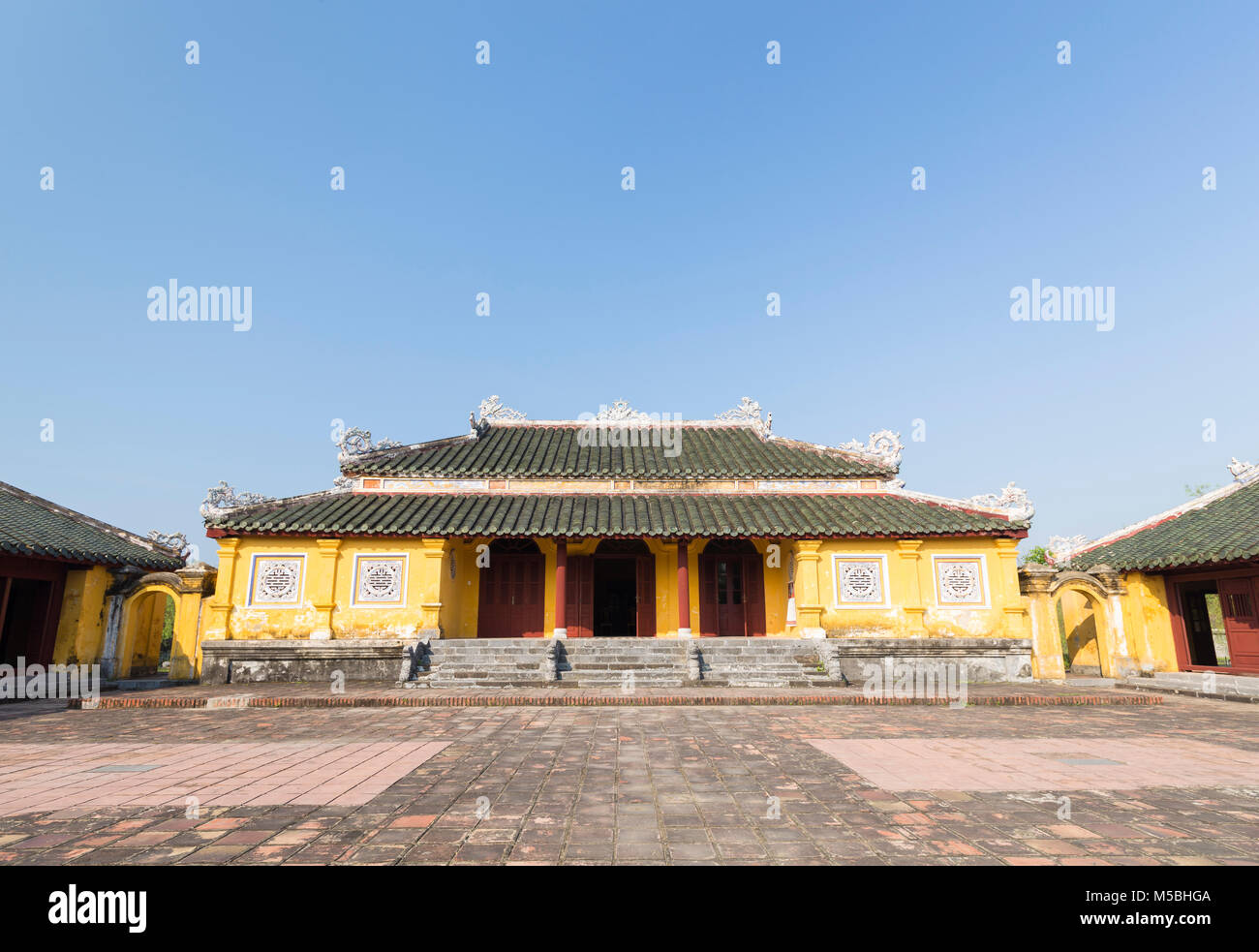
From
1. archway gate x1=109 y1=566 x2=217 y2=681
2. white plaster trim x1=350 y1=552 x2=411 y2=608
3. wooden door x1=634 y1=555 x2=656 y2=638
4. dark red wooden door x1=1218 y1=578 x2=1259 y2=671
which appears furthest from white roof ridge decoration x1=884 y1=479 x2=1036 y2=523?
archway gate x1=109 y1=566 x2=217 y2=681

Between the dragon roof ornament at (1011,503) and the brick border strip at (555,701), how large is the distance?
16.5 feet

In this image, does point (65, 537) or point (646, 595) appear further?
point (646, 595)

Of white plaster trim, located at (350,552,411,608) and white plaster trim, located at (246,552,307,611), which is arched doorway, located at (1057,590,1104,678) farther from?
white plaster trim, located at (246,552,307,611)

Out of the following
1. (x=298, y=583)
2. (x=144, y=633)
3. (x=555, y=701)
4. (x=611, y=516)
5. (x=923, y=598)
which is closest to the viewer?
(x=555, y=701)

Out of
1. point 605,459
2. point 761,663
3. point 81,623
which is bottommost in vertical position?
point 761,663

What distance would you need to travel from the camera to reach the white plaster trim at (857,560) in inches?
564

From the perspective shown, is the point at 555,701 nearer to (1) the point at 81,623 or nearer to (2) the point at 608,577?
(2) the point at 608,577

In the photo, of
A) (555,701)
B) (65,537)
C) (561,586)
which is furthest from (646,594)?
(65,537)

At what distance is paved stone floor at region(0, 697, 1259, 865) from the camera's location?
3.57 meters

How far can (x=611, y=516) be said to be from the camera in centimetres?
A: 1512

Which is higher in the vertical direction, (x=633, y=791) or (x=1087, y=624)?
(x=1087, y=624)

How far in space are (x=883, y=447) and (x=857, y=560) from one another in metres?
4.50

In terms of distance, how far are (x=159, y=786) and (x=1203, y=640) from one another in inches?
784
